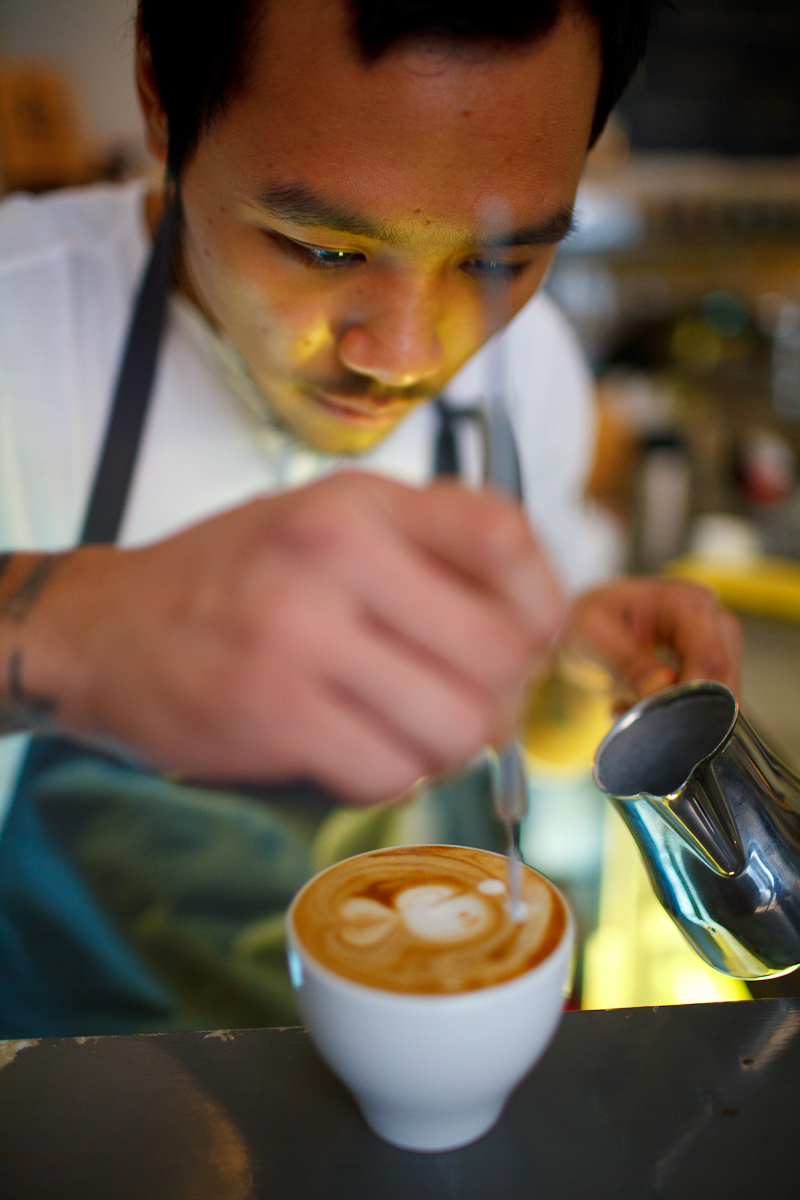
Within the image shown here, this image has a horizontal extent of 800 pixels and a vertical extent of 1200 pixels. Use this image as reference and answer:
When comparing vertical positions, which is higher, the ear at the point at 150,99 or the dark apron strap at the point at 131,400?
the ear at the point at 150,99

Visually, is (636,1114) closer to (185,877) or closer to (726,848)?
(726,848)

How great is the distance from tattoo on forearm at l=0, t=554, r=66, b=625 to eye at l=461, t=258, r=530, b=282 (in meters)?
0.39

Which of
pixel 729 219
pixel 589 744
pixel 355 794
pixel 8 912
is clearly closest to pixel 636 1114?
pixel 355 794

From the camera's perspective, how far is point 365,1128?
49 cm

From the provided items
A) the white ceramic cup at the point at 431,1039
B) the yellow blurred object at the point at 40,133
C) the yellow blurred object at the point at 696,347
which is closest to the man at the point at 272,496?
the white ceramic cup at the point at 431,1039

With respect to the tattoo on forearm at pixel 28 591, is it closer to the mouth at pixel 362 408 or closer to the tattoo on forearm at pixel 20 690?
the tattoo on forearm at pixel 20 690

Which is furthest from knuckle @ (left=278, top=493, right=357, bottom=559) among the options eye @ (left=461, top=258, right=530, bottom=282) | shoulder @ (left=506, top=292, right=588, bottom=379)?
shoulder @ (left=506, top=292, right=588, bottom=379)

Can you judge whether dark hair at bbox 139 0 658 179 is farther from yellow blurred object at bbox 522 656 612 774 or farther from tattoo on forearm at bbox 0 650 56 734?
yellow blurred object at bbox 522 656 612 774

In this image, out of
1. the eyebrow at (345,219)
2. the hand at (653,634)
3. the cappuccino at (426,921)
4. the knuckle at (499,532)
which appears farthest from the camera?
the hand at (653,634)

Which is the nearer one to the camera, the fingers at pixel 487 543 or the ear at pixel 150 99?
the fingers at pixel 487 543

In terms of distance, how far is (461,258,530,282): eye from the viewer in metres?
0.63

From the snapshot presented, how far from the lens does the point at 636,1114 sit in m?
0.50

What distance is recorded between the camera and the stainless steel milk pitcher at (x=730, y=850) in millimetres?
516

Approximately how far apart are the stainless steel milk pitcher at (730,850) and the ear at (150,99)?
622 millimetres
